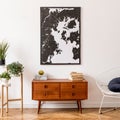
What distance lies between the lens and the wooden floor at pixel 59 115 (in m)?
4.29

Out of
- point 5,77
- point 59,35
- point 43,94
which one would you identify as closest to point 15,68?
point 5,77

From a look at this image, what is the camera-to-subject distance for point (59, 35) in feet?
16.1

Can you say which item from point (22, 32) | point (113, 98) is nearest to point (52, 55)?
point (22, 32)

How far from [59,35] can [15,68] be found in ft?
3.52

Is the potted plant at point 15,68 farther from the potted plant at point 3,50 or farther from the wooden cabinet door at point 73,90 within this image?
the wooden cabinet door at point 73,90

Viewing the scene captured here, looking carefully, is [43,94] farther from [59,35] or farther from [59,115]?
[59,35]

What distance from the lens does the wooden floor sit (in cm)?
429

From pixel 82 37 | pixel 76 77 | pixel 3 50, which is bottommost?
pixel 76 77

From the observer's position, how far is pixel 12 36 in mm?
4914

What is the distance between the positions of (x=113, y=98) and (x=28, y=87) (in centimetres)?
168

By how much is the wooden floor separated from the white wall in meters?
0.26

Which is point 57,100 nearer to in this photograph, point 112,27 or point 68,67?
point 68,67

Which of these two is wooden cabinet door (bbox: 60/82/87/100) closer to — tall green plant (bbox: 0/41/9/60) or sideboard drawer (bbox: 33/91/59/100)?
sideboard drawer (bbox: 33/91/59/100)

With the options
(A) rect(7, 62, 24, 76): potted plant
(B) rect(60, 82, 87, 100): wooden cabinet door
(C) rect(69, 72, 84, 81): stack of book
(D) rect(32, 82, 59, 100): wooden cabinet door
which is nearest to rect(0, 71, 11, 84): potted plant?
(A) rect(7, 62, 24, 76): potted plant
